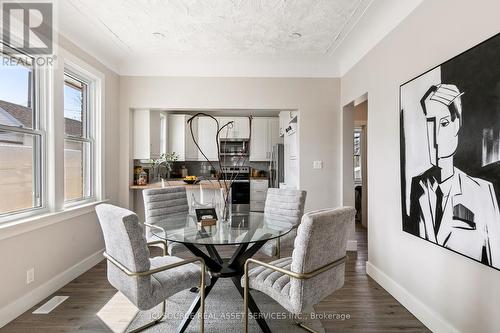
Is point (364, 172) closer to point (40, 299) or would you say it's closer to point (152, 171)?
point (152, 171)

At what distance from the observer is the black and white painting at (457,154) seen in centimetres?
151

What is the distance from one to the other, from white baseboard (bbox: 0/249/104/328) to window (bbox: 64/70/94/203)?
0.76 metres

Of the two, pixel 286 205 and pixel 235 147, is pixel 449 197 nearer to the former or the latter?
pixel 286 205

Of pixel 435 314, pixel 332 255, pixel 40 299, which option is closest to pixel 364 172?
pixel 435 314

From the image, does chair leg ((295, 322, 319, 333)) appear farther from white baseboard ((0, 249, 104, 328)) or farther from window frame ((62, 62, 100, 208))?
window frame ((62, 62, 100, 208))

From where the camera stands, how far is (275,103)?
398 centimetres

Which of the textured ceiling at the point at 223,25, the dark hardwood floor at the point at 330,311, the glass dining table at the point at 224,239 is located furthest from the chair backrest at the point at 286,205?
the textured ceiling at the point at 223,25

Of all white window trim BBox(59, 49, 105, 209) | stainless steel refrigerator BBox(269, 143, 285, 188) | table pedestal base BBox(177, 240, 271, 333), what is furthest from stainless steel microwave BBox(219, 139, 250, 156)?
table pedestal base BBox(177, 240, 271, 333)

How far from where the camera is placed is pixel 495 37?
149 centimetres

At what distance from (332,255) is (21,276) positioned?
8.27 ft

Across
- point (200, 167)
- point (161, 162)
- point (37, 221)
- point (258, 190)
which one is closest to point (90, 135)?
point (161, 162)

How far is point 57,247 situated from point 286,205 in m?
2.35

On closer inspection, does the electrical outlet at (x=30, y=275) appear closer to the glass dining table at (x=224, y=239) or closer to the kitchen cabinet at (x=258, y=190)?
the glass dining table at (x=224, y=239)

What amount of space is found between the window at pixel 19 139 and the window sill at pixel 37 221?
0.46 ft
